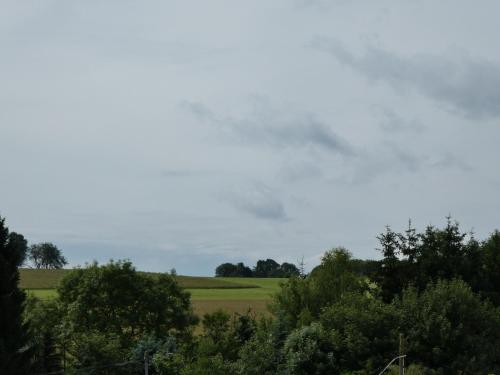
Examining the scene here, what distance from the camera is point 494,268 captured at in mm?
84125

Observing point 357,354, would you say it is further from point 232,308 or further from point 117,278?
point 232,308

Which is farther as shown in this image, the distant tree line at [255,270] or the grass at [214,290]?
the distant tree line at [255,270]

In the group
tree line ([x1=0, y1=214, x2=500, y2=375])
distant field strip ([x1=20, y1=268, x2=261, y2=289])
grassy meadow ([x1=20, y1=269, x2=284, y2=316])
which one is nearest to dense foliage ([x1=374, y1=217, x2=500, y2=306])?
tree line ([x1=0, y1=214, x2=500, y2=375])

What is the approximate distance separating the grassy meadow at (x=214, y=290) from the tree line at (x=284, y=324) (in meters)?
21.7

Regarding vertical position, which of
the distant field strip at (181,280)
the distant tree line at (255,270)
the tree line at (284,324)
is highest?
the distant tree line at (255,270)

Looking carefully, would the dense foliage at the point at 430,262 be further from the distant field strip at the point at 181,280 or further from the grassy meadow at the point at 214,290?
the distant field strip at the point at 181,280

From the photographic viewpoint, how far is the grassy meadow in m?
104

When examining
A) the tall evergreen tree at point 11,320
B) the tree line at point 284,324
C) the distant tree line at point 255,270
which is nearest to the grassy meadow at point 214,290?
the tree line at point 284,324

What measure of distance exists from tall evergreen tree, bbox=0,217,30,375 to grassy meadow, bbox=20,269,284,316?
38940 millimetres

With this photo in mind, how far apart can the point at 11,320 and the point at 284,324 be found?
23.4 m

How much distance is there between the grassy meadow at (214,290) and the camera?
340 ft

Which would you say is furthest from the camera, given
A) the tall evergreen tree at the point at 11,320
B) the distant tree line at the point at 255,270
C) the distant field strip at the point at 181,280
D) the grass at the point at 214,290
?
the distant tree line at the point at 255,270

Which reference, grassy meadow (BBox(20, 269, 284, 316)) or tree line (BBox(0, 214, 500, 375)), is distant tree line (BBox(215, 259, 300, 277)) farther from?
tree line (BBox(0, 214, 500, 375))

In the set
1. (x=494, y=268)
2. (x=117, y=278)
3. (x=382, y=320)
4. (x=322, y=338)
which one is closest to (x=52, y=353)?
(x=117, y=278)
